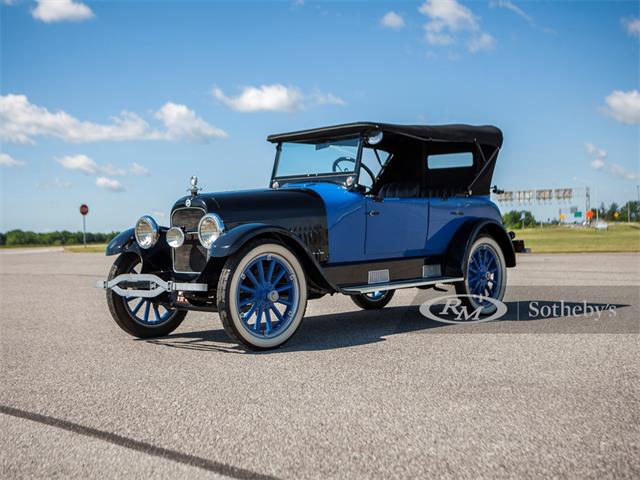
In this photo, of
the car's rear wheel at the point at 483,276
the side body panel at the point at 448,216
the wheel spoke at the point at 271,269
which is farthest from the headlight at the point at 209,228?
the car's rear wheel at the point at 483,276

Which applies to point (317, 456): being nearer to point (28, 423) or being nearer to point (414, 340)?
point (28, 423)

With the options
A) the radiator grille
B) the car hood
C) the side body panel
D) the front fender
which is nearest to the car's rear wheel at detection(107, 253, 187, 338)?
the radiator grille

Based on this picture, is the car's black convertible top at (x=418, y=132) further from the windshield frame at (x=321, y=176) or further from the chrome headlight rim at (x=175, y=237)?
the chrome headlight rim at (x=175, y=237)

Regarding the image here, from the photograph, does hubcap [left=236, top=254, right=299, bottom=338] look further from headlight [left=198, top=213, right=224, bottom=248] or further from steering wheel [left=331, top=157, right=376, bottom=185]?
steering wheel [left=331, top=157, right=376, bottom=185]

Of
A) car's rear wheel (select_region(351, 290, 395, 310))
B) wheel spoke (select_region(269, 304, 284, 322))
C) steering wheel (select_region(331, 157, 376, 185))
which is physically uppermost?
steering wheel (select_region(331, 157, 376, 185))

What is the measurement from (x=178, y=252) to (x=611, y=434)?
14.2 feet

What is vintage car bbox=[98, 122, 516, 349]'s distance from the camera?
5977 millimetres

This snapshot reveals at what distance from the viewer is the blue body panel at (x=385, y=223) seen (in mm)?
6898

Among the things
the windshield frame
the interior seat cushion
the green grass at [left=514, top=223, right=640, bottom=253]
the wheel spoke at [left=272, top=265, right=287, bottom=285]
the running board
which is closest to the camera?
the wheel spoke at [left=272, top=265, right=287, bottom=285]

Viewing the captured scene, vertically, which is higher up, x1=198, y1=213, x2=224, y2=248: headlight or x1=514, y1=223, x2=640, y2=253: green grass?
x1=198, y1=213, x2=224, y2=248: headlight

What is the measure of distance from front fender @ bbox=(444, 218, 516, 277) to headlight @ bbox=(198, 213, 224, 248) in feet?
10.1

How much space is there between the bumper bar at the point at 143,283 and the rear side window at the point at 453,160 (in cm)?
414

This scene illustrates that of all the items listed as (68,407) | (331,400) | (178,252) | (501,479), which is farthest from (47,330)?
(501,479)

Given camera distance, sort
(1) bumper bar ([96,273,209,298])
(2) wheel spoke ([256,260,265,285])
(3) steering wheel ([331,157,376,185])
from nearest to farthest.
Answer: (1) bumper bar ([96,273,209,298]), (2) wheel spoke ([256,260,265,285]), (3) steering wheel ([331,157,376,185])
